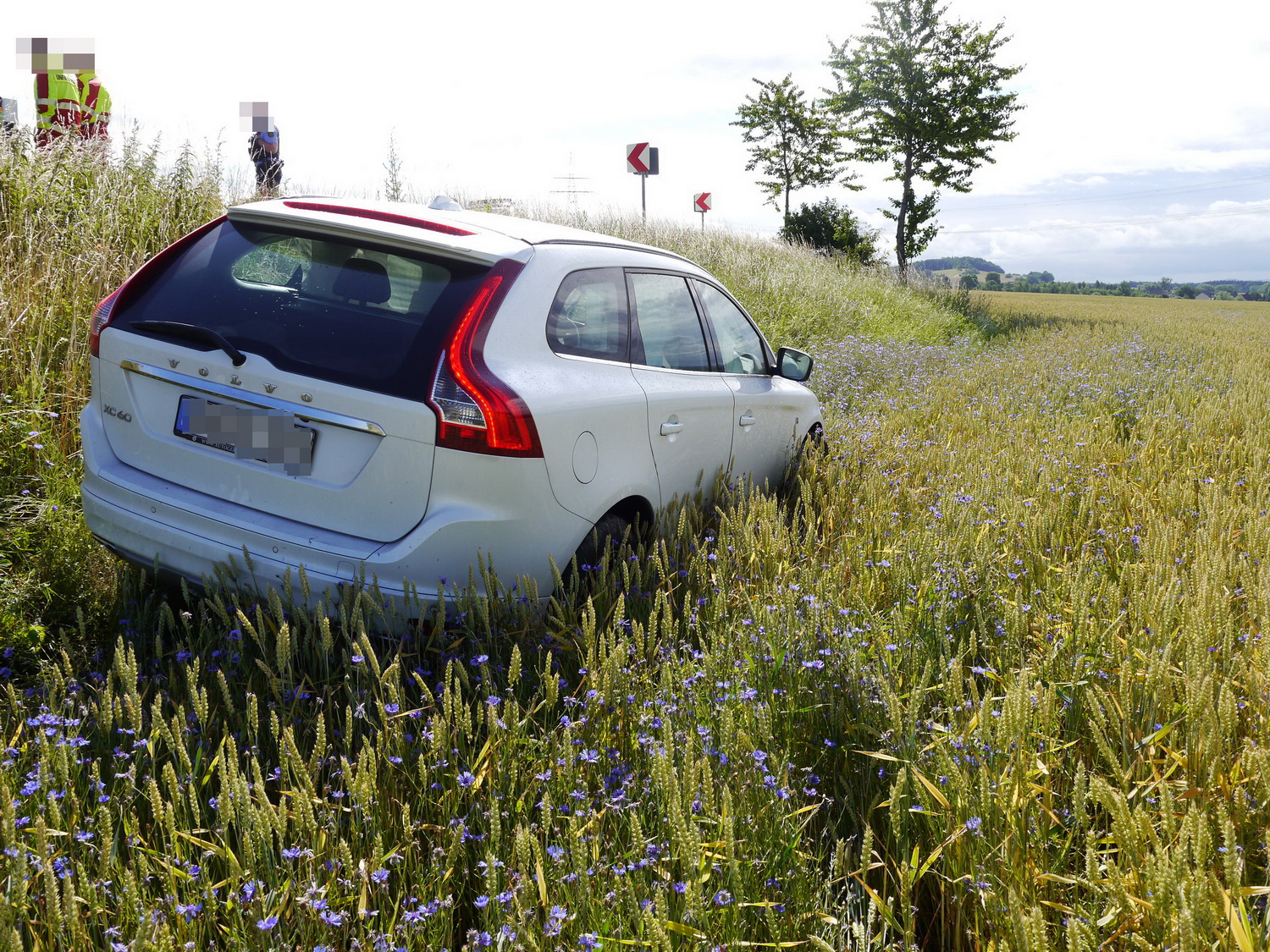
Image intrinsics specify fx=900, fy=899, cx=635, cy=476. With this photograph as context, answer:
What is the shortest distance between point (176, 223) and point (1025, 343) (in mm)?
15500

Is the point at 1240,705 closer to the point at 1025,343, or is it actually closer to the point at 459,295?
the point at 459,295

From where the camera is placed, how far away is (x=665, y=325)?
14.1ft

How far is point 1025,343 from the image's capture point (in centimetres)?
1773

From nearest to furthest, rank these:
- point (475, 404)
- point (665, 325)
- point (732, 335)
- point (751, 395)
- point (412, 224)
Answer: point (475, 404) < point (412, 224) < point (665, 325) < point (751, 395) < point (732, 335)

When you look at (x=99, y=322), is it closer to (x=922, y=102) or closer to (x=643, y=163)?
(x=643, y=163)

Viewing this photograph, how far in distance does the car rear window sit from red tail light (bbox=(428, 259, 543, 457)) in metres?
0.06

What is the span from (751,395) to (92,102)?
8.17 metres

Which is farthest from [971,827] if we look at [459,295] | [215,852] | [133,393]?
[133,393]

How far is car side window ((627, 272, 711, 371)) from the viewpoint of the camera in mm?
4012

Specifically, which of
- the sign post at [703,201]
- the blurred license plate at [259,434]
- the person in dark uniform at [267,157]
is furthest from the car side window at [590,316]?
the sign post at [703,201]

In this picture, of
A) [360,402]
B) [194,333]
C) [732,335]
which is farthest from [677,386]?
[194,333]

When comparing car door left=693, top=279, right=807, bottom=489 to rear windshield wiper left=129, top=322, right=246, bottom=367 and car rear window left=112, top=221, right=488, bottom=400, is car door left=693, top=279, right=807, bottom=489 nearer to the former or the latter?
car rear window left=112, top=221, right=488, bottom=400

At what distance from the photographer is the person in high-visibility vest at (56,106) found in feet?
24.6

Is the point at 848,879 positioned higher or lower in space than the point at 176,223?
lower
